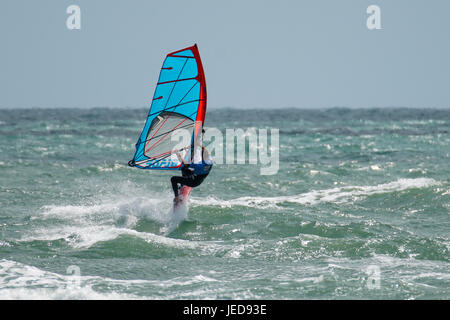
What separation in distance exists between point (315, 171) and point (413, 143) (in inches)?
496

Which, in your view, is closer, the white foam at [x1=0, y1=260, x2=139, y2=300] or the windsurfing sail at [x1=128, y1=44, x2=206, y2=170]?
the white foam at [x1=0, y1=260, x2=139, y2=300]

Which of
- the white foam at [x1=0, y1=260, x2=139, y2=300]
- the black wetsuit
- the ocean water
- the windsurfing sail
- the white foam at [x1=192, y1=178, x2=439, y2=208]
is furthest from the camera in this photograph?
the white foam at [x1=192, y1=178, x2=439, y2=208]

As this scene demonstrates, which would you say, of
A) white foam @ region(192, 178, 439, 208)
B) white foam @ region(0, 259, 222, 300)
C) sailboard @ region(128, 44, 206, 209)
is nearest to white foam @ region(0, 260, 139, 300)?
white foam @ region(0, 259, 222, 300)

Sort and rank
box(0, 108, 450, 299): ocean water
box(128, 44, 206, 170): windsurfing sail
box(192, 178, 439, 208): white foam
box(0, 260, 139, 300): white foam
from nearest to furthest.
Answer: box(0, 260, 139, 300): white foam, box(0, 108, 450, 299): ocean water, box(128, 44, 206, 170): windsurfing sail, box(192, 178, 439, 208): white foam

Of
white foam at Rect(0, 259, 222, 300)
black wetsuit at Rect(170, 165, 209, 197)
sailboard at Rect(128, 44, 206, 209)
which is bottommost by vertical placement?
white foam at Rect(0, 259, 222, 300)

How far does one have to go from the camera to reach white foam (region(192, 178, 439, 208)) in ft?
47.4

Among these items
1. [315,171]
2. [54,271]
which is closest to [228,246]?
[54,271]

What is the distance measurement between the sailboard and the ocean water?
138 centimetres

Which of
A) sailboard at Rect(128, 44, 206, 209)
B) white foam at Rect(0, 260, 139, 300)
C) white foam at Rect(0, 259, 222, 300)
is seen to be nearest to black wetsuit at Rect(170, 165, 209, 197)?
sailboard at Rect(128, 44, 206, 209)

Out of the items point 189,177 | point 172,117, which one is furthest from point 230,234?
point 172,117

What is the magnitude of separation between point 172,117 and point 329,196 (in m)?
5.70

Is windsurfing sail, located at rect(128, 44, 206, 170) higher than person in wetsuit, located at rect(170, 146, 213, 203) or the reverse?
higher

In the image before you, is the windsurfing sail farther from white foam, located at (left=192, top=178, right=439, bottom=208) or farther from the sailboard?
white foam, located at (left=192, top=178, right=439, bottom=208)

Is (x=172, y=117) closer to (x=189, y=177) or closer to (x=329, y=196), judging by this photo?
(x=189, y=177)
